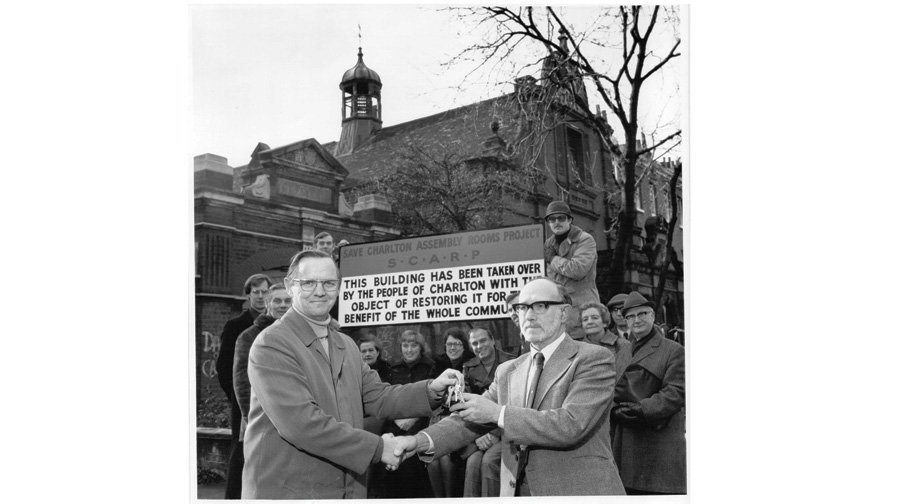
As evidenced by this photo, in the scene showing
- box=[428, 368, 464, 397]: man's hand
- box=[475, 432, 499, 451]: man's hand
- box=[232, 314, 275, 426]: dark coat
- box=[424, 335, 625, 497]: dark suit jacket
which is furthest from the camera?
box=[232, 314, 275, 426]: dark coat

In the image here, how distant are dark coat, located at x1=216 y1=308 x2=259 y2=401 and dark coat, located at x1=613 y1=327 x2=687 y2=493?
2.96m

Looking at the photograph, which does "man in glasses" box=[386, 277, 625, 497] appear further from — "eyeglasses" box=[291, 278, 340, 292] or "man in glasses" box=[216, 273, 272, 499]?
"man in glasses" box=[216, 273, 272, 499]

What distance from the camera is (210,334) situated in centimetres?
679

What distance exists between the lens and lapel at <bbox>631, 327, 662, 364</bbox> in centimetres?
655

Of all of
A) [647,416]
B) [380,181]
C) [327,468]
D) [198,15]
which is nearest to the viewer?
[327,468]

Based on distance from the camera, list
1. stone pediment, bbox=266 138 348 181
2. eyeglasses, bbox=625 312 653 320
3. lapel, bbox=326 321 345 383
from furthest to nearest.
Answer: stone pediment, bbox=266 138 348 181
eyeglasses, bbox=625 312 653 320
lapel, bbox=326 321 345 383

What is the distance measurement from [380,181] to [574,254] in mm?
1766

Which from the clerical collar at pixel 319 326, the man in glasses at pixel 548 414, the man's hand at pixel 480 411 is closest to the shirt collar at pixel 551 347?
the man in glasses at pixel 548 414

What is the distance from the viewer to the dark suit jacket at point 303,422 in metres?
5.29

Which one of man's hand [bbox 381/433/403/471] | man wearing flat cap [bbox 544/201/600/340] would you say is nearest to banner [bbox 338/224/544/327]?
man wearing flat cap [bbox 544/201/600/340]

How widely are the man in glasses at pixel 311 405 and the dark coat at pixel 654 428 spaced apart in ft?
4.83

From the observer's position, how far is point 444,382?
5.96 metres

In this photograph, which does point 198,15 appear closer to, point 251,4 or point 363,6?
point 251,4

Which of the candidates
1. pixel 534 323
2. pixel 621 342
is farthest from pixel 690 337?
pixel 534 323
